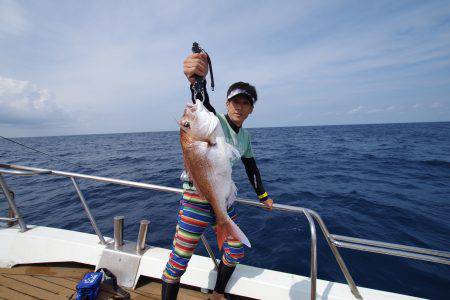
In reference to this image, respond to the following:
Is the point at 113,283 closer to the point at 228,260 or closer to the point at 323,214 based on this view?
the point at 228,260

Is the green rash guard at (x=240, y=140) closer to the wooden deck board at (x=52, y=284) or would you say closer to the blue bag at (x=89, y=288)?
the wooden deck board at (x=52, y=284)

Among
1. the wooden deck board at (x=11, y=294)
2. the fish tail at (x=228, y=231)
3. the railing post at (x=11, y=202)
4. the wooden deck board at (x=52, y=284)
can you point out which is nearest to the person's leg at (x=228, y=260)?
the wooden deck board at (x=52, y=284)

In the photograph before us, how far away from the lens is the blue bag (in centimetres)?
266

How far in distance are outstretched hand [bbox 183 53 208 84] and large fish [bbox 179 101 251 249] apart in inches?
11.7

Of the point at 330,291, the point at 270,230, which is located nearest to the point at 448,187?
the point at 270,230

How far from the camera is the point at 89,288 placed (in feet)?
8.77

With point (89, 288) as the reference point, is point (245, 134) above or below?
above

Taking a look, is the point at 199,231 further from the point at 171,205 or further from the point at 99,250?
the point at 171,205

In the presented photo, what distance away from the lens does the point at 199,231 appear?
221 cm

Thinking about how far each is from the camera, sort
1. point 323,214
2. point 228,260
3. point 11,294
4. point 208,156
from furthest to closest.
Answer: point 323,214 < point 11,294 < point 228,260 < point 208,156

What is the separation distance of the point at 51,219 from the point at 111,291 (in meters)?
6.43

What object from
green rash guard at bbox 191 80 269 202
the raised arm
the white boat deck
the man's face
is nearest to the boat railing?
the white boat deck

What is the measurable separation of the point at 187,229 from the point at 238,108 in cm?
123

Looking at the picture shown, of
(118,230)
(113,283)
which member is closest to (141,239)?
(118,230)
